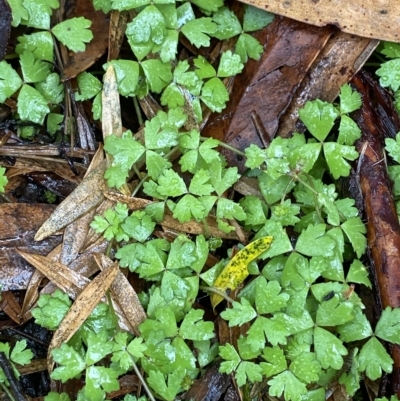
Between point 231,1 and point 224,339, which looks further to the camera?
point 231,1

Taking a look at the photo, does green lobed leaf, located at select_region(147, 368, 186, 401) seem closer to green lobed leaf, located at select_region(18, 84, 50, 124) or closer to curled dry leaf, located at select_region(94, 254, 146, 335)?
curled dry leaf, located at select_region(94, 254, 146, 335)

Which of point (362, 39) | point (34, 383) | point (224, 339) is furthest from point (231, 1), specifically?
point (34, 383)

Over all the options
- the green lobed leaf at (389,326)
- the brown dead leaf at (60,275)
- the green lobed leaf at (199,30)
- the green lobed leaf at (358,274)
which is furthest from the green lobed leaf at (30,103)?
the green lobed leaf at (389,326)

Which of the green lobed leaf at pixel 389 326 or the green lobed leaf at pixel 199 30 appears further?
the green lobed leaf at pixel 199 30

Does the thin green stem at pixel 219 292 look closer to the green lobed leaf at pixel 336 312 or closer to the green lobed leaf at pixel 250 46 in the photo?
the green lobed leaf at pixel 336 312

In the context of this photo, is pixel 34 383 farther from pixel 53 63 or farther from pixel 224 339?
pixel 53 63

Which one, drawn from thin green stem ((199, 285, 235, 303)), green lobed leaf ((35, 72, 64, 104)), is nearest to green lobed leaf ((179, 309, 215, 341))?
thin green stem ((199, 285, 235, 303))
